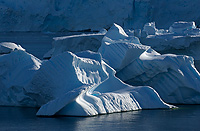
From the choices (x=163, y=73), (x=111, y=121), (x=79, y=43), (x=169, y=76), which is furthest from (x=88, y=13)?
(x=111, y=121)

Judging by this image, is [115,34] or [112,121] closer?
[112,121]

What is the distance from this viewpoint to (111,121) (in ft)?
22.5

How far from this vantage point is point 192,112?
26.2 ft

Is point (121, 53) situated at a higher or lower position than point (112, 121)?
higher

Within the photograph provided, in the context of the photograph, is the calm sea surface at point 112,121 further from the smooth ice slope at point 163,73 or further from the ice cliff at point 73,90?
the smooth ice slope at point 163,73

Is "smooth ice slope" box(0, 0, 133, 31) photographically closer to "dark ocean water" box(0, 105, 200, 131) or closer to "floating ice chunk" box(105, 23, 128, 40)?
"floating ice chunk" box(105, 23, 128, 40)

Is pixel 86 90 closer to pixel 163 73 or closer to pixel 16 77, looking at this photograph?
pixel 16 77

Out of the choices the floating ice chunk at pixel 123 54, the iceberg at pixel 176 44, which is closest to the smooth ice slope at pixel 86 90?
the floating ice chunk at pixel 123 54

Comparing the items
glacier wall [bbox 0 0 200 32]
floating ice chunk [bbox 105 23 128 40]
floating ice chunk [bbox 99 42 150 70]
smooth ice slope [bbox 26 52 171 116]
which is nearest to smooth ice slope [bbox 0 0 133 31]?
glacier wall [bbox 0 0 200 32]

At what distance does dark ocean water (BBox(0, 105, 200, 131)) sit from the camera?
638 cm

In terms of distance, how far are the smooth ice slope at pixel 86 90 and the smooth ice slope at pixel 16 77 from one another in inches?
12.8

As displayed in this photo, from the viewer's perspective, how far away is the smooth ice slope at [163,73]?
29.8ft

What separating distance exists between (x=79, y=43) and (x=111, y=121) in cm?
996

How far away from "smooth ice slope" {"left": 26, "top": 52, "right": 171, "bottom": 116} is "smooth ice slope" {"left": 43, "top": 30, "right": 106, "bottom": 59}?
25.8 ft
